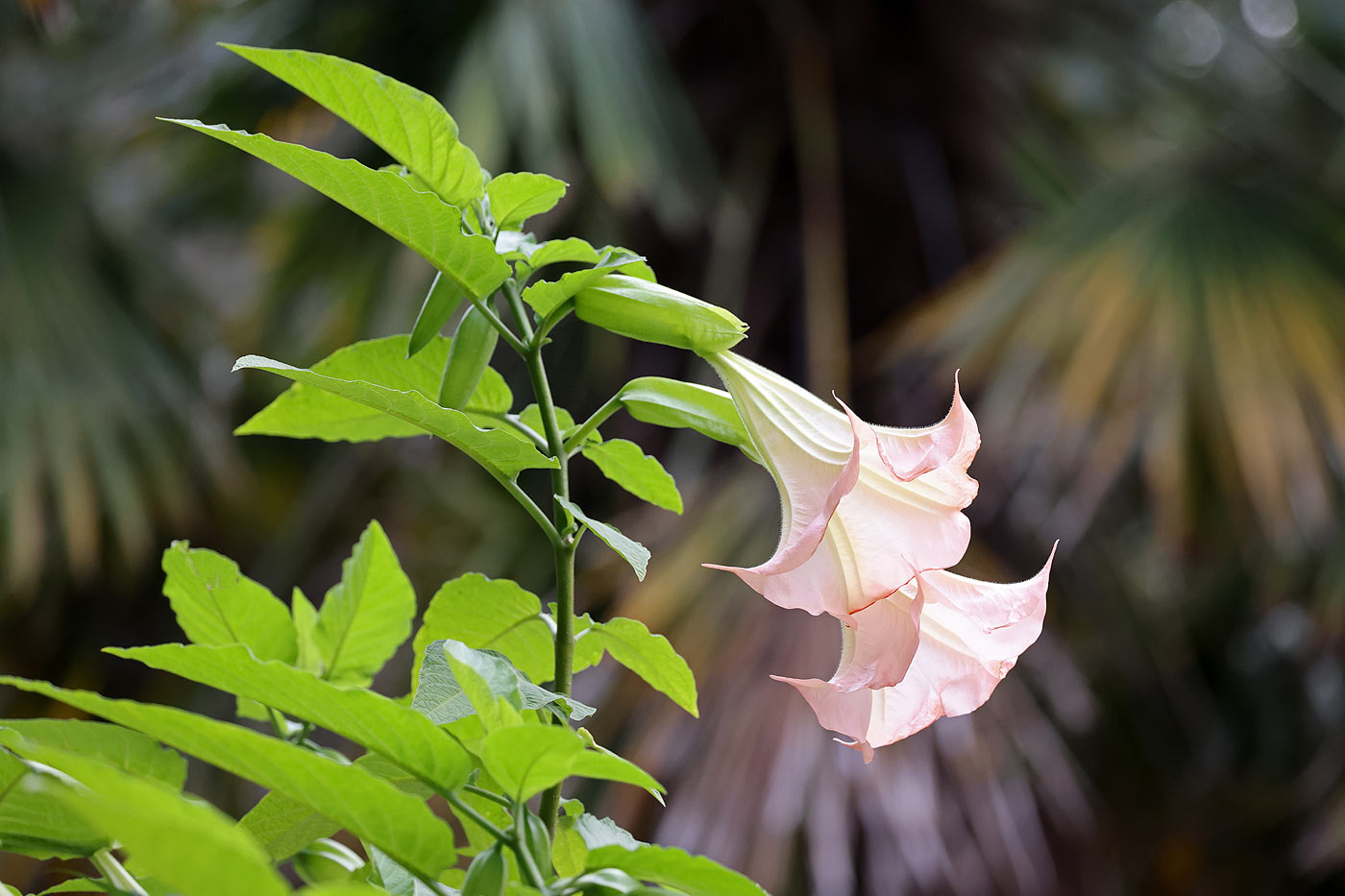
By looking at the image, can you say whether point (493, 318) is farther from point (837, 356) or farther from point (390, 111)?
point (837, 356)

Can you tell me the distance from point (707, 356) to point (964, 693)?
12 centimetres

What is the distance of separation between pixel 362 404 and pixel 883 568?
0.16 meters

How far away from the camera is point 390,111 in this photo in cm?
28

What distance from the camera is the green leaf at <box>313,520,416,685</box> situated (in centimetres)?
35

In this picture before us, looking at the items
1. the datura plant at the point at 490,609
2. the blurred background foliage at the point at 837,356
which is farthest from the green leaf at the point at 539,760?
the blurred background foliage at the point at 837,356

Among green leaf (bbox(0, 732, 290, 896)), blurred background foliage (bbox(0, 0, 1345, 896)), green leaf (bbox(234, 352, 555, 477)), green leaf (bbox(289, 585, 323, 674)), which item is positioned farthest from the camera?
blurred background foliage (bbox(0, 0, 1345, 896))

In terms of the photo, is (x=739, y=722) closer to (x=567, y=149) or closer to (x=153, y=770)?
(x=567, y=149)

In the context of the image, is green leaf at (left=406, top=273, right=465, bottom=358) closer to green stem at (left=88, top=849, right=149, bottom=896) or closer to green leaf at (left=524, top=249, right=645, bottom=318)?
green leaf at (left=524, top=249, right=645, bottom=318)

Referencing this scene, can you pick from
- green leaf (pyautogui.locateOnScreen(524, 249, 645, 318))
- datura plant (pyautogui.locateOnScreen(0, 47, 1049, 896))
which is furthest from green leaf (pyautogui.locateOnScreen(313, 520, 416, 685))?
green leaf (pyautogui.locateOnScreen(524, 249, 645, 318))

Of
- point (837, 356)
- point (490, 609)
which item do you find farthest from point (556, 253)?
point (837, 356)

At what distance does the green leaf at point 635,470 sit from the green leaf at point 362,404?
0.03 m

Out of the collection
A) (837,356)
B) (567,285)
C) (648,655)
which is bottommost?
(837,356)

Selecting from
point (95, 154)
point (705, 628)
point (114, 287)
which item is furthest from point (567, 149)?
point (95, 154)

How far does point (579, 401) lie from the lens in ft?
5.45
